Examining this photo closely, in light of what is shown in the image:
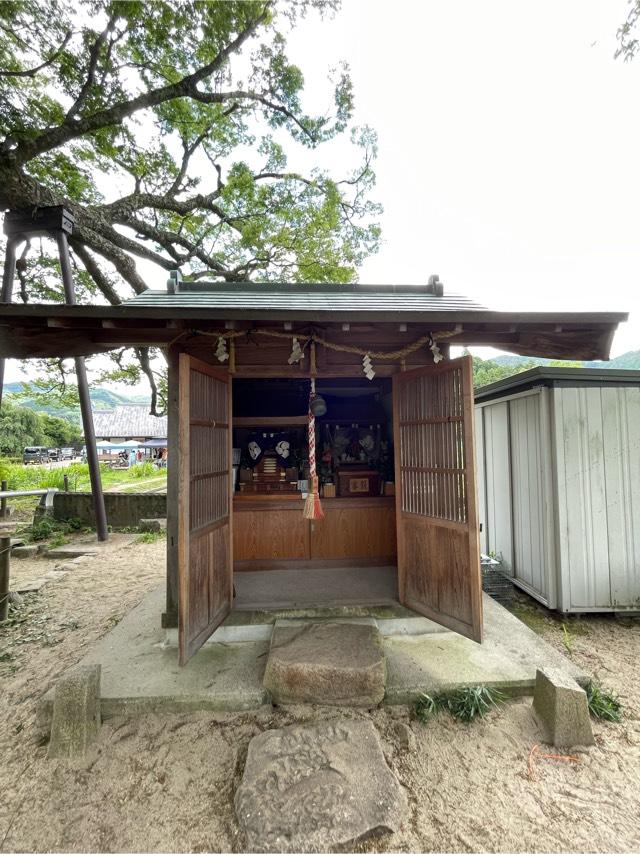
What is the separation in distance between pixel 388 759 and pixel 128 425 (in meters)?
40.2

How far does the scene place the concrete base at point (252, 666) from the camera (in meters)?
2.72

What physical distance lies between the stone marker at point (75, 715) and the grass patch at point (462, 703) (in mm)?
2349

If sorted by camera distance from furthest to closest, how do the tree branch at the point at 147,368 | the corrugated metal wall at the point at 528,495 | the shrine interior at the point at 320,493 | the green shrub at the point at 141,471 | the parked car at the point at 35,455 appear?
the parked car at the point at 35,455, the green shrub at the point at 141,471, the tree branch at the point at 147,368, the corrugated metal wall at the point at 528,495, the shrine interior at the point at 320,493

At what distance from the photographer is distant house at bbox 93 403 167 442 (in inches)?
1388

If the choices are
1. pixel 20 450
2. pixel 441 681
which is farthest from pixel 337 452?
pixel 20 450

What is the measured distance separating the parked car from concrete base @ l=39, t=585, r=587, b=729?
29.1 m

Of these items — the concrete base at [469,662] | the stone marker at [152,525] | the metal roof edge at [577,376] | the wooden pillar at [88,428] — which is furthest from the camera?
the stone marker at [152,525]

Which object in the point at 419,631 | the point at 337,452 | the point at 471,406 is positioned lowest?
the point at 419,631

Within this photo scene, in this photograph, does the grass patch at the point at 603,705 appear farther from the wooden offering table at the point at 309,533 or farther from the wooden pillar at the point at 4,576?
the wooden pillar at the point at 4,576

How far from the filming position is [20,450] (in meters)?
26.7

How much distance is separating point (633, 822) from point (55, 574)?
802 centimetres

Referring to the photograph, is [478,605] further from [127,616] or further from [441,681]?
[127,616]

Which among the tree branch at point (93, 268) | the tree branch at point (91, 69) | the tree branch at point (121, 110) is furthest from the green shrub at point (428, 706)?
the tree branch at point (91, 69)

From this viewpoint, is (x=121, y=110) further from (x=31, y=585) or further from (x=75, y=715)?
(x=75, y=715)
